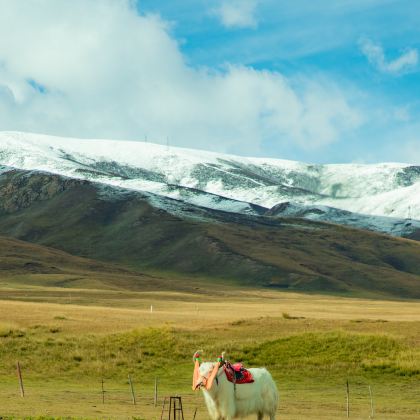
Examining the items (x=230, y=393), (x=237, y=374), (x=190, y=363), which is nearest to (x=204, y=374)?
(x=230, y=393)

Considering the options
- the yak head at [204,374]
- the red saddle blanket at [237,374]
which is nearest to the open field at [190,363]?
the red saddle blanket at [237,374]

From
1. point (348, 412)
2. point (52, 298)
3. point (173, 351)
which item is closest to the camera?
point (348, 412)

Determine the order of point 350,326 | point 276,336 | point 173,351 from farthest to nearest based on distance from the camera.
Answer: point 350,326 < point 276,336 < point 173,351

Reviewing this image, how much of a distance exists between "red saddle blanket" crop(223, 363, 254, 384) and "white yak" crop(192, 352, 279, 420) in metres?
0.11

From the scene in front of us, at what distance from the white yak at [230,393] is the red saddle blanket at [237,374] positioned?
0.11 m

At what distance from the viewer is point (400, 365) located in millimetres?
54125

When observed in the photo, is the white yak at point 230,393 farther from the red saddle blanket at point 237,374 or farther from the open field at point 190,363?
the open field at point 190,363

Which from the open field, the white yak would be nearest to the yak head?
the white yak

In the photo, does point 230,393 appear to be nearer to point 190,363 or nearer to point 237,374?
point 237,374

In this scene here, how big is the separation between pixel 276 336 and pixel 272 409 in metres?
36.0

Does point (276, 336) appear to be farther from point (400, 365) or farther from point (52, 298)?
point (52, 298)

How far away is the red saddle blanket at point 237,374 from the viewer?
2809 cm

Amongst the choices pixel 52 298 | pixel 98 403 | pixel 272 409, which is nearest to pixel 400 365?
pixel 98 403

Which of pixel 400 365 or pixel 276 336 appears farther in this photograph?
pixel 276 336
